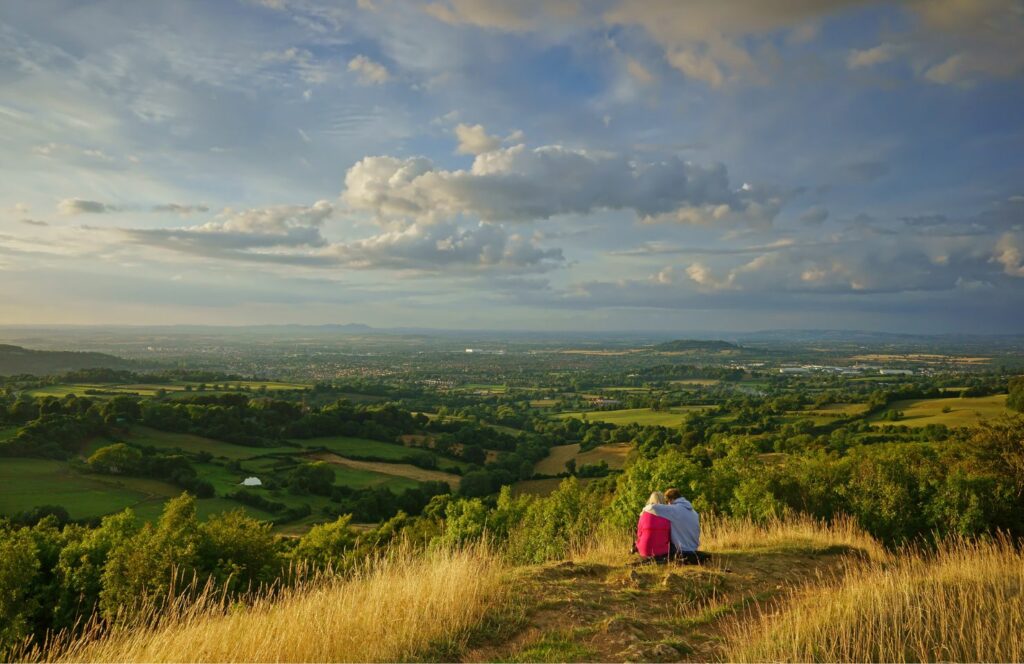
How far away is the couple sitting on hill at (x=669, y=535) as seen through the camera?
9141mm

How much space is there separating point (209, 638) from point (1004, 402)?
282ft

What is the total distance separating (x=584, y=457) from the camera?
68.4m

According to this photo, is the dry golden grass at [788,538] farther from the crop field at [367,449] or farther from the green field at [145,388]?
the green field at [145,388]

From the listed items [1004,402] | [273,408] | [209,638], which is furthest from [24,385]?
[1004,402]

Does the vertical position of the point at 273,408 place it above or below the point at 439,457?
above

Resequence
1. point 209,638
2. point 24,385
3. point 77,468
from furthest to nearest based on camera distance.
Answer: point 24,385, point 77,468, point 209,638

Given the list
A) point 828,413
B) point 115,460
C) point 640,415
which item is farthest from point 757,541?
point 640,415

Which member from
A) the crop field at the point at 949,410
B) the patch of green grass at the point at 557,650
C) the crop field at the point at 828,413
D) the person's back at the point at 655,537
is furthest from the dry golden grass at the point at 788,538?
the crop field at the point at 828,413

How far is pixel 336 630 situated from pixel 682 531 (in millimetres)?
6153

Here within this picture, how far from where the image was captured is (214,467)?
56625mm

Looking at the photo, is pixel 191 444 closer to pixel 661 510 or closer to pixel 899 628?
pixel 661 510

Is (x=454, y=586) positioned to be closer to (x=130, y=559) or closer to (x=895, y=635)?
(x=895, y=635)

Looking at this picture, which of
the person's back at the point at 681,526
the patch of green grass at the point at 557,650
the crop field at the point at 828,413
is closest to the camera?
the patch of green grass at the point at 557,650

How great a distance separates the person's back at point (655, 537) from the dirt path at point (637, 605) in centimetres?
32
